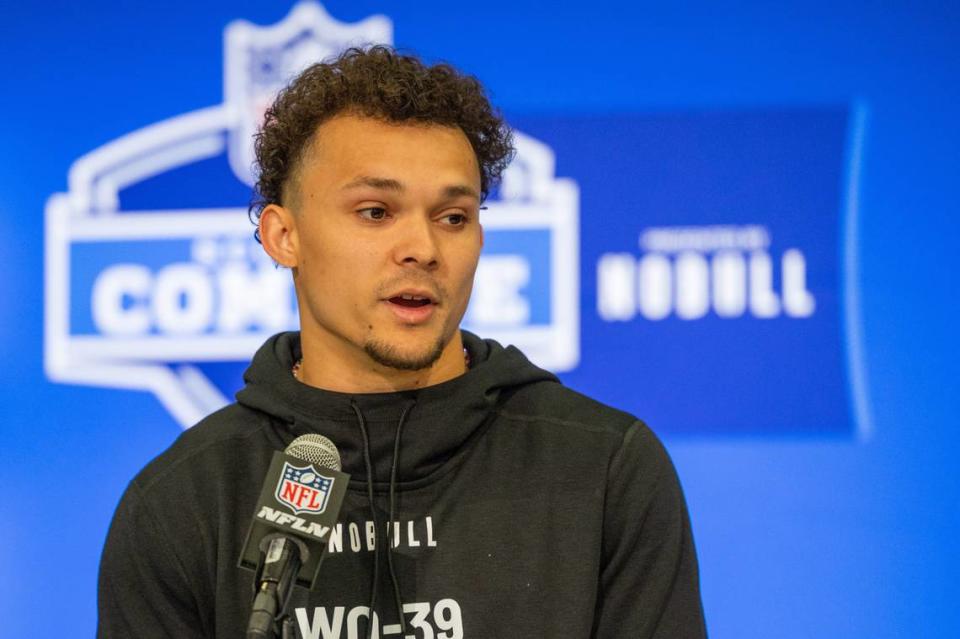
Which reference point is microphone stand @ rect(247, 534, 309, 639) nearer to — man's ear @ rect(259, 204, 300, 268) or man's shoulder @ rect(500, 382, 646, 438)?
man's shoulder @ rect(500, 382, 646, 438)

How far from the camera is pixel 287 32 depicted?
279 centimetres

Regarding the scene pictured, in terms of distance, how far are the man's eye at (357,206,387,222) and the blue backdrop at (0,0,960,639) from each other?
1.10 meters

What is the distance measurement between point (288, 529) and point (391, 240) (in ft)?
1.79

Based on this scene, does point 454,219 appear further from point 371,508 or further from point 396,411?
point 371,508

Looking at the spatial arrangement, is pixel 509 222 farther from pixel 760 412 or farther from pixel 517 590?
pixel 517 590

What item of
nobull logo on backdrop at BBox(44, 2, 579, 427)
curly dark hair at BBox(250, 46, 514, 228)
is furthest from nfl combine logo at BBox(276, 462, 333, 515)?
nobull logo on backdrop at BBox(44, 2, 579, 427)

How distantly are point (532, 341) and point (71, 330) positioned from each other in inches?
43.2

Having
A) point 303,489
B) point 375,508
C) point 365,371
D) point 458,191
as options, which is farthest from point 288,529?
point 458,191

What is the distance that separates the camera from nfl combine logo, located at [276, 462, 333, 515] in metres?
1.16

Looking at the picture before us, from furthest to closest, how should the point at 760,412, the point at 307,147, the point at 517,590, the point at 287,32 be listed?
1. the point at 287,32
2. the point at 760,412
3. the point at 307,147
4. the point at 517,590

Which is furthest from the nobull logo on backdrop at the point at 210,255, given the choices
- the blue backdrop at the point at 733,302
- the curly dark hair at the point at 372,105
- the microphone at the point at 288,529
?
the microphone at the point at 288,529

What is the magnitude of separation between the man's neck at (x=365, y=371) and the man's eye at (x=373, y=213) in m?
0.19

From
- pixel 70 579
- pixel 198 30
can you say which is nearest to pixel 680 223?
pixel 198 30

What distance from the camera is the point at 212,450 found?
1.60 m
